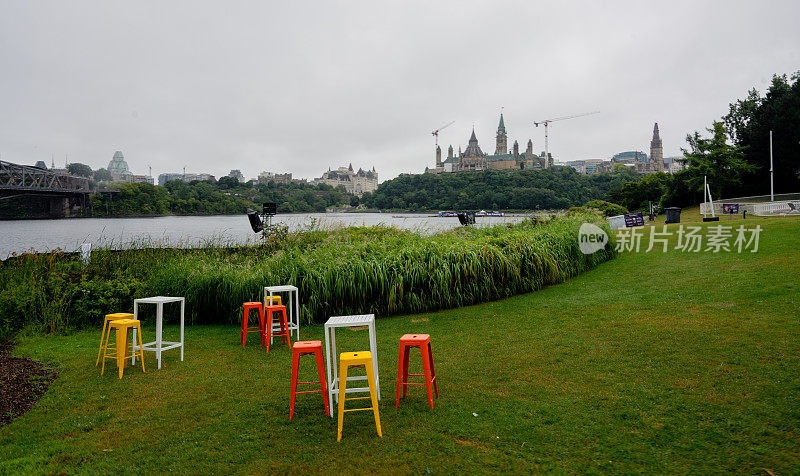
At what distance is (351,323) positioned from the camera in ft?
12.3

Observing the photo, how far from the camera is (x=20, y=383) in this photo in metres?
4.77

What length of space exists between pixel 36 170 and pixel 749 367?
1759 inches

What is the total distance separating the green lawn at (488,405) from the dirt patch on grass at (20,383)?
141mm

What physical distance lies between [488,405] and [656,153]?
179819 mm

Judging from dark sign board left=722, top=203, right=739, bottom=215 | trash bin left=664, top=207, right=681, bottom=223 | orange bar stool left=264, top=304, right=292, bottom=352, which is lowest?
orange bar stool left=264, top=304, right=292, bottom=352

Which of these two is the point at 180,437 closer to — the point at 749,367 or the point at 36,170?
the point at 749,367

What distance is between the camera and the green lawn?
3.09m

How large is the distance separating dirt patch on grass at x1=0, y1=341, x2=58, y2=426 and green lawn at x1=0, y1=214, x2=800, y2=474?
5.6 inches

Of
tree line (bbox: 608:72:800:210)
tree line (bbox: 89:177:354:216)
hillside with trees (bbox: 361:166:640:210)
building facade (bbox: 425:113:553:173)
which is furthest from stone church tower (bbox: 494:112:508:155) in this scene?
tree line (bbox: 608:72:800:210)

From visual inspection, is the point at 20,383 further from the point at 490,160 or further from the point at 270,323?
the point at 490,160

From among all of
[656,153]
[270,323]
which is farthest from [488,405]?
[656,153]

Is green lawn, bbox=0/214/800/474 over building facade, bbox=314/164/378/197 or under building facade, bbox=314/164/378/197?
under

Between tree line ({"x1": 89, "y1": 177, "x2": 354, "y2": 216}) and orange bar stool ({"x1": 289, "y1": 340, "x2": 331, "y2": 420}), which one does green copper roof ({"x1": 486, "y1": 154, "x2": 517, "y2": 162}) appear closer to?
tree line ({"x1": 89, "y1": 177, "x2": 354, "y2": 216})

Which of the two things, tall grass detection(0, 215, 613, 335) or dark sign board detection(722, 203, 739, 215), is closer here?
tall grass detection(0, 215, 613, 335)
